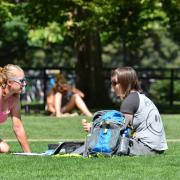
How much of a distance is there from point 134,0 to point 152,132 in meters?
10.5

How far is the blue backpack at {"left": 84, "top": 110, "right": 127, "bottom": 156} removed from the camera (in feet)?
28.5

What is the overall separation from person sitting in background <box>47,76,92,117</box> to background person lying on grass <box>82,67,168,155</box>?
9577 mm

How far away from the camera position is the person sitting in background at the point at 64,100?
744 inches

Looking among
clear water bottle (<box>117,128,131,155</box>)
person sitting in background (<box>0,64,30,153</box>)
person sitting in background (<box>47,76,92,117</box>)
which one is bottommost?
person sitting in background (<box>47,76,92,117</box>)

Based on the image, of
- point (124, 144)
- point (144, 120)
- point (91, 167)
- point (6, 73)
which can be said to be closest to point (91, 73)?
point (6, 73)

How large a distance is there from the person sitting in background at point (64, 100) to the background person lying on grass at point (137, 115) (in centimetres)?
958

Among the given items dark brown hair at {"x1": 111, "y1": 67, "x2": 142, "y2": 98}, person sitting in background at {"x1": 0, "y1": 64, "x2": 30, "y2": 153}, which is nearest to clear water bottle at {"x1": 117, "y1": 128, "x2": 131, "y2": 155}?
dark brown hair at {"x1": 111, "y1": 67, "x2": 142, "y2": 98}

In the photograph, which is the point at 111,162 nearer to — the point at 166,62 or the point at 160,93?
the point at 160,93

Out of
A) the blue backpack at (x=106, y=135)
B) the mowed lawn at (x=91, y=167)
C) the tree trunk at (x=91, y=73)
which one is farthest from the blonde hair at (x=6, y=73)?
the tree trunk at (x=91, y=73)

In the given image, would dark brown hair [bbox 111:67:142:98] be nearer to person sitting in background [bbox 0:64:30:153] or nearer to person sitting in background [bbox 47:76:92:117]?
person sitting in background [bbox 0:64:30:153]

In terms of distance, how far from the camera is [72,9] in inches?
850

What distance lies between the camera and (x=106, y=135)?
28.5 feet

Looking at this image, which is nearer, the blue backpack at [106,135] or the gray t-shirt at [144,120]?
the blue backpack at [106,135]

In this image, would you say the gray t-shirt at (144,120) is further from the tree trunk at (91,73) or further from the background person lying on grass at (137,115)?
the tree trunk at (91,73)
